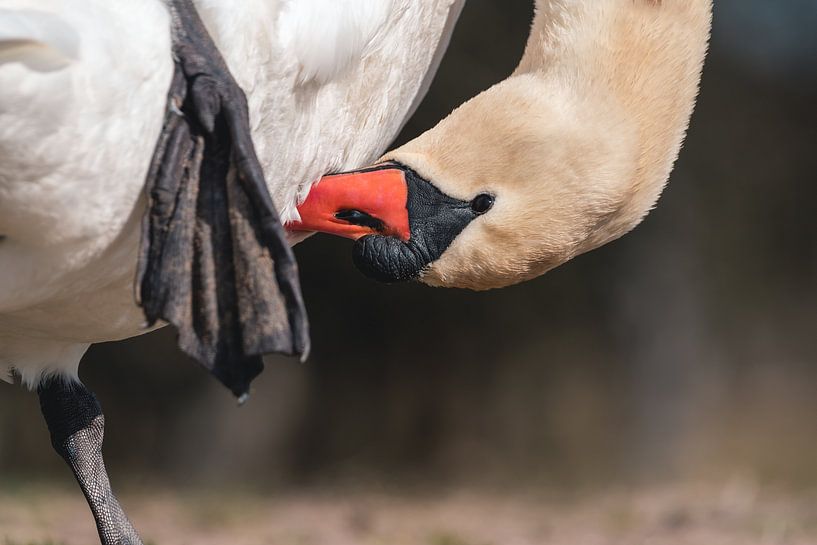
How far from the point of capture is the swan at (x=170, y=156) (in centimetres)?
213

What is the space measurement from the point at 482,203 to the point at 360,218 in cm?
30

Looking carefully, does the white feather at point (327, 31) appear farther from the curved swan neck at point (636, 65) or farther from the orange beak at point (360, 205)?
the curved swan neck at point (636, 65)

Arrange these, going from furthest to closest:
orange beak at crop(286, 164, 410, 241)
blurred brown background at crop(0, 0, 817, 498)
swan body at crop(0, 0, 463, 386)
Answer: blurred brown background at crop(0, 0, 817, 498)
orange beak at crop(286, 164, 410, 241)
swan body at crop(0, 0, 463, 386)

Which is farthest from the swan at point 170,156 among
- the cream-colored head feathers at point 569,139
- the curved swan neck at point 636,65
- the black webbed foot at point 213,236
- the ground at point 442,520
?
the ground at point 442,520

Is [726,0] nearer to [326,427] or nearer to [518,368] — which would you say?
[518,368]

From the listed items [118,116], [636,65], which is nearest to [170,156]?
[118,116]

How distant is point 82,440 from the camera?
10.7 feet

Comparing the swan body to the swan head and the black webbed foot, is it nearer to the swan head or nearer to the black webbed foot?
the black webbed foot

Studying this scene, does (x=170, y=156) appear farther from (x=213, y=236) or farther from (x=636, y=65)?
(x=636, y=65)

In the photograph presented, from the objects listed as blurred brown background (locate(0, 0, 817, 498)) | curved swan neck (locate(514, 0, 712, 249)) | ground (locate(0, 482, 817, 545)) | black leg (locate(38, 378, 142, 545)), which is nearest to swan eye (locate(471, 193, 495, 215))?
curved swan neck (locate(514, 0, 712, 249))

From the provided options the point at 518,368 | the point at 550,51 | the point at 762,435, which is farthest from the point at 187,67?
the point at 762,435

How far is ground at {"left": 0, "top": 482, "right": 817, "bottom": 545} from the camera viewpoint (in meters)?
4.66

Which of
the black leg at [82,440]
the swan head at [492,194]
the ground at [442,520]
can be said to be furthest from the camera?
the ground at [442,520]

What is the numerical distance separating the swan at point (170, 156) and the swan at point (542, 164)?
0.20 metres
